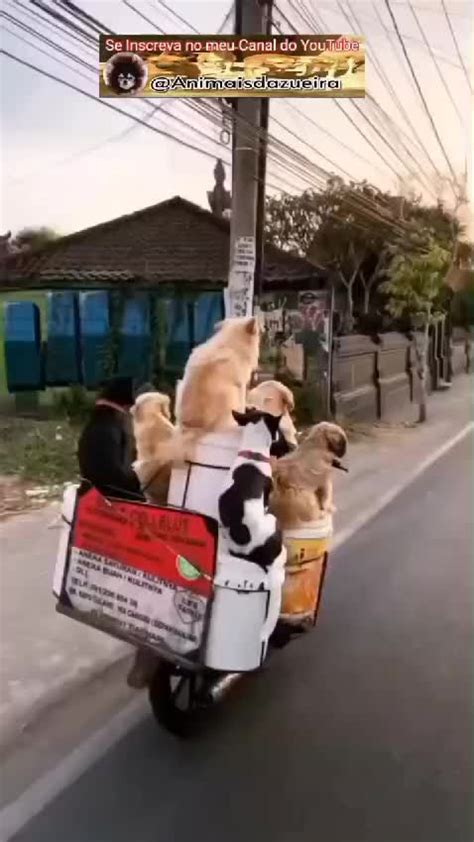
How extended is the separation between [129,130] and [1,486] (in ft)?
5.77

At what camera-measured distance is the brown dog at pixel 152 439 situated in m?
1.63

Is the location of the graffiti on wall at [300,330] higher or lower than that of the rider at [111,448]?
higher

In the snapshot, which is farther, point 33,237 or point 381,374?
point 381,374

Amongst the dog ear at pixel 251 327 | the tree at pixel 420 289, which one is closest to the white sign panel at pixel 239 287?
the dog ear at pixel 251 327

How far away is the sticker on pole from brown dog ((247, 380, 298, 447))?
274mm

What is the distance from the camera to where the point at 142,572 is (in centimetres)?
147

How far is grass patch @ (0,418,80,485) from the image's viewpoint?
2.27 meters

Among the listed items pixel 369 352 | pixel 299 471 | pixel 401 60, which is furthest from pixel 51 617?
pixel 369 352

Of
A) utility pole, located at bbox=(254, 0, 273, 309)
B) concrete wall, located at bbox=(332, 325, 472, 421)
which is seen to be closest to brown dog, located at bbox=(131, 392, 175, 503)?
utility pole, located at bbox=(254, 0, 273, 309)

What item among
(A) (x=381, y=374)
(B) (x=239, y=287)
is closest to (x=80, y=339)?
(B) (x=239, y=287)

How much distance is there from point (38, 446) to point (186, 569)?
49.4 inches

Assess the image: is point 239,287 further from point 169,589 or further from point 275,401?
point 169,589

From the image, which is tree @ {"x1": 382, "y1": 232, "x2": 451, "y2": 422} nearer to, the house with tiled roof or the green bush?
the house with tiled roof

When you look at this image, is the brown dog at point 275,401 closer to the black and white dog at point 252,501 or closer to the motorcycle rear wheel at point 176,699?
the black and white dog at point 252,501
